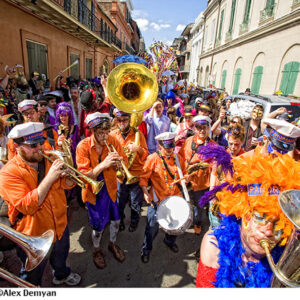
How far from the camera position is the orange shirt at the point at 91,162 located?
2.58 metres

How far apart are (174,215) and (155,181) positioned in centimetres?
61

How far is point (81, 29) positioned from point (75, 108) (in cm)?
1021

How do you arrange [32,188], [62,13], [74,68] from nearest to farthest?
[32,188]
[62,13]
[74,68]

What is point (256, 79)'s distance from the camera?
1466 cm

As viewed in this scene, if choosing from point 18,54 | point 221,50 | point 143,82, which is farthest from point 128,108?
point 221,50

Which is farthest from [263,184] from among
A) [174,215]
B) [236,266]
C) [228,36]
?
[228,36]

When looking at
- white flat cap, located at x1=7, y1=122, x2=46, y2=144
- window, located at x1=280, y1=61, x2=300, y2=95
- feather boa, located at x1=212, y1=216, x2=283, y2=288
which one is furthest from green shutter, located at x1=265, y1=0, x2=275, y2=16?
white flat cap, located at x1=7, y1=122, x2=46, y2=144

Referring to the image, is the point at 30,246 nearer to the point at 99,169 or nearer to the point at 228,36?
the point at 99,169

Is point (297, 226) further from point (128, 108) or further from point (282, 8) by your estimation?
point (282, 8)

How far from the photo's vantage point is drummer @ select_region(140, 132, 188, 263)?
2.89m

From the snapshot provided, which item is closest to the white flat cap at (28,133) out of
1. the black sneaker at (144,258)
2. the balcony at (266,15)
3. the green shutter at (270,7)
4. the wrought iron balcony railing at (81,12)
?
the black sneaker at (144,258)

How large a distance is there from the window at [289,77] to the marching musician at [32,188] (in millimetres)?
12996

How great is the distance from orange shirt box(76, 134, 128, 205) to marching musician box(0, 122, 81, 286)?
12.4 inches

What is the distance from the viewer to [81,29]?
12.2 metres
